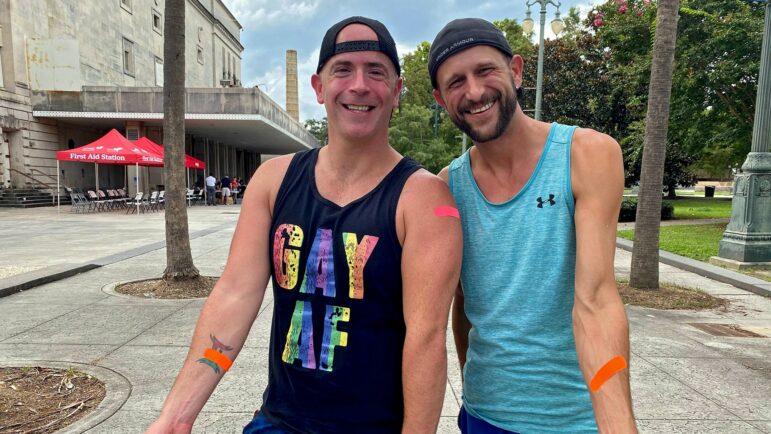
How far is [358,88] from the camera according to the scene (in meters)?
1.63

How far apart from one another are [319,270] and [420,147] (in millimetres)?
35498

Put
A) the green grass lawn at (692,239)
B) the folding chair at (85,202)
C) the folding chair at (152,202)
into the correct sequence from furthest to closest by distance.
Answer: the folding chair at (152,202)
the folding chair at (85,202)
the green grass lawn at (692,239)

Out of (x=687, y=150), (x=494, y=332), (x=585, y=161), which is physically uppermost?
(x=687, y=150)

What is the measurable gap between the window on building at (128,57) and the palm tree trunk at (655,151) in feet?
112

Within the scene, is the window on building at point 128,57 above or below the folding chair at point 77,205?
above

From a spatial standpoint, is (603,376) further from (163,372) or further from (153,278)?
(153,278)

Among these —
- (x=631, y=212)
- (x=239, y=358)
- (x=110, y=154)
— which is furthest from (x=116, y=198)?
(x=239, y=358)

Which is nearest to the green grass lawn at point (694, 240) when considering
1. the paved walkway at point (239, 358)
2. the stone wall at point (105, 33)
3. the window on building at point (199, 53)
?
the paved walkway at point (239, 358)

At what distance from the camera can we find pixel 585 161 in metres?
1.50

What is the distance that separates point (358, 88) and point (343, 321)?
2.48 feet

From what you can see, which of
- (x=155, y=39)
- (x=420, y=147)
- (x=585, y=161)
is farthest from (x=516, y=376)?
(x=155, y=39)

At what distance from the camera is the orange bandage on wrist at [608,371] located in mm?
1332

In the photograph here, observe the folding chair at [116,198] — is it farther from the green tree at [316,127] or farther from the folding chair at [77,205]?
the green tree at [316,127]

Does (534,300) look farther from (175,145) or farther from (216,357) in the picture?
(175,145)
